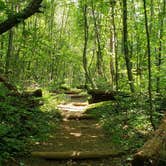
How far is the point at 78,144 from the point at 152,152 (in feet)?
12.0

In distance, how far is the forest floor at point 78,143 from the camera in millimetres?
7660

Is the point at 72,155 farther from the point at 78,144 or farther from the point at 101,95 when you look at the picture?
the point at 101,95

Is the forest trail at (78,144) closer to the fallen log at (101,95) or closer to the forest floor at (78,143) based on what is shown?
the forest floor at (78,143)

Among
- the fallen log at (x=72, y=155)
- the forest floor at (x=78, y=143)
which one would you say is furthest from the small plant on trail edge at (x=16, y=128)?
the fallen log at (x=72, y=155)

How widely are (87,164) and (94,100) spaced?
35.0 ft

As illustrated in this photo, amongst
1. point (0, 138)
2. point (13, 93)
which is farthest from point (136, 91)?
point (0, 138)

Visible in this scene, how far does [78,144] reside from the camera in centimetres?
949

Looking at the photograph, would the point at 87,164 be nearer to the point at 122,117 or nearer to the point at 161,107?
the point at 122,117

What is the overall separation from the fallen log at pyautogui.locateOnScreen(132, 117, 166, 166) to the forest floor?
125 centimetres

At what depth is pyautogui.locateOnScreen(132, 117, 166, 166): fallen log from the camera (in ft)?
19.9

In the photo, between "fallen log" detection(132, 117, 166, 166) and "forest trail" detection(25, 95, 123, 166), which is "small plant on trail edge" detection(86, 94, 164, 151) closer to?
"forest trail" detection(25, 95, 123, 166)

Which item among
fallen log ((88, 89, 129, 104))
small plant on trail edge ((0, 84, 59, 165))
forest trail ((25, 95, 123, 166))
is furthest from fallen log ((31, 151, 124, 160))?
fallen log ((88, 89, 129, 104))

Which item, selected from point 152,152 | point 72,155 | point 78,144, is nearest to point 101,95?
point 78,144

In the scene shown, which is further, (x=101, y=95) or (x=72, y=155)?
(x=101, y=95)
